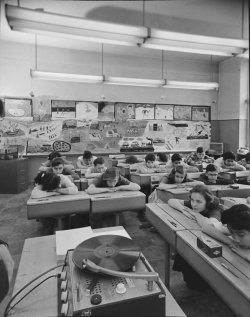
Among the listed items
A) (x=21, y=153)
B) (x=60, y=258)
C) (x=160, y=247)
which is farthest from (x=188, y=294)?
(x=21, y=153)

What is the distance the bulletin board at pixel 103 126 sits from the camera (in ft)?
18.4

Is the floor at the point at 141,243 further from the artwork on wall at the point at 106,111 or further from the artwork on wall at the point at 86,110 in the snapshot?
the artwork on wall at the point at 106,111

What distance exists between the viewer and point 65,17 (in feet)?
6.27

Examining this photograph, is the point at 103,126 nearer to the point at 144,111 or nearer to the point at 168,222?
the point at 144,111

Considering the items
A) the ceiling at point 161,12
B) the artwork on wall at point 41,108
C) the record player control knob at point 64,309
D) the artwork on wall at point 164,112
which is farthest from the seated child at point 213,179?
the artwork on wall at point 41,108

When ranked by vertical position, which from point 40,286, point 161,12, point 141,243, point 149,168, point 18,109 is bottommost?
point 141,243

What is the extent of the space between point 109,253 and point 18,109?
5.41 m

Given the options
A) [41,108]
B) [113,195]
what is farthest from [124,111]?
[113,195]

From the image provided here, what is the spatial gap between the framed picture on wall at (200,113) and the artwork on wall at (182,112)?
0.52 ft

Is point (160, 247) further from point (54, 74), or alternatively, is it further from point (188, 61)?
point (188, 61)

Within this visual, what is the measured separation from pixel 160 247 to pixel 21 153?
4.27 meters

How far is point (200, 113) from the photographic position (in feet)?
22.4

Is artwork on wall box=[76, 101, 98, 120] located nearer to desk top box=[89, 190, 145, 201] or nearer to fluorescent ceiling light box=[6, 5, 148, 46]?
fluorescent ceiling light box=[6, 5, 148, 46]

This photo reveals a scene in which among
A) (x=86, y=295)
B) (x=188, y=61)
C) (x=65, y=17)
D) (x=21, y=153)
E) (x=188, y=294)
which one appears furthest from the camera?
(x=188, y=61)
